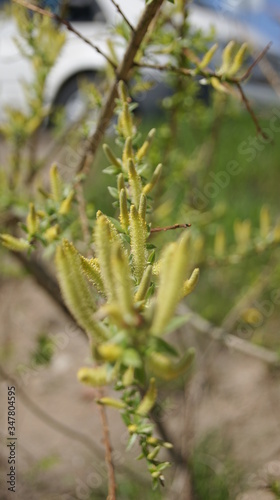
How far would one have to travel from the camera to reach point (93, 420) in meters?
1.68

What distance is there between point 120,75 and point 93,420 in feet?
4.19

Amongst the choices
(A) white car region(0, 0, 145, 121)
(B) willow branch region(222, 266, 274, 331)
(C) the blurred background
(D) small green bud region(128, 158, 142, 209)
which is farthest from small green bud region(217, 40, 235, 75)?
(A) white car region(0, 0, 145, 121)

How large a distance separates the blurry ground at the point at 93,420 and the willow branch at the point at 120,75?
0.66 meters

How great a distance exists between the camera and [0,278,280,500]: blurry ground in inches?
56.0

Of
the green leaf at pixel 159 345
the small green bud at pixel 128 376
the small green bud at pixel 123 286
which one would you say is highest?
the small green bud at pixel 123 286

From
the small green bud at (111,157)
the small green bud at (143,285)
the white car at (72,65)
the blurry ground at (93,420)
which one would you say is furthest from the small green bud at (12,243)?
Answer: the white car at (72,65)

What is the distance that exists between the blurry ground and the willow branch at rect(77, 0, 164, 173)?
66 cm

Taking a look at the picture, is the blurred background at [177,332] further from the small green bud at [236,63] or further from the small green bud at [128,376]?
the small green bud at [128,376]

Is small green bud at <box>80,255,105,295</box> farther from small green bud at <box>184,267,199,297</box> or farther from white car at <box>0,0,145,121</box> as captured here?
white car at <box>0,0,145,121</box>

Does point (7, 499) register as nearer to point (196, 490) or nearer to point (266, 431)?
point (196, 490)

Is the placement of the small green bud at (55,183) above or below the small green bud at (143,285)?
below

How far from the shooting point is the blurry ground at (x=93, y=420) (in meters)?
1.42

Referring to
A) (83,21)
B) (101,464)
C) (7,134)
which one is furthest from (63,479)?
(83,21)

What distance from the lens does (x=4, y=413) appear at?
5.49 ft
